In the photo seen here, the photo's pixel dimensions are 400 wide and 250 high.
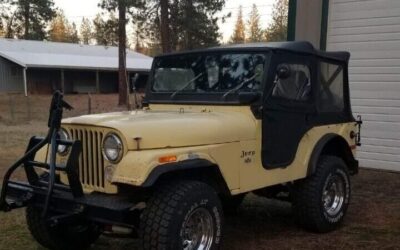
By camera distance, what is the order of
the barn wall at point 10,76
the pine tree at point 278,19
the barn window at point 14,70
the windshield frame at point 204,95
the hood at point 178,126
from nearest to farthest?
the hood at point 178,126, the windshield frame at point 204,95, the barn wall at point 10,76, the barn window at point 14,70, the pine tree at point 278,19

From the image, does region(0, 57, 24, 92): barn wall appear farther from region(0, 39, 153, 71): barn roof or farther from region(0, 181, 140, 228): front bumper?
region(0, 181, 140, 228): front bumper

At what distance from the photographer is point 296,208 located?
6.13m

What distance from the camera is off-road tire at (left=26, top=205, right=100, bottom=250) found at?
517cm

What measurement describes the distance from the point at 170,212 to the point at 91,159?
85cm

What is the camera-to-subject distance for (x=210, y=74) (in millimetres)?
5883

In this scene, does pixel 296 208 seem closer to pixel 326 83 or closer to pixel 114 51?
pixel 326 83

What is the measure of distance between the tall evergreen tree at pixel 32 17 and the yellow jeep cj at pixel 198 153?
45.5 metres

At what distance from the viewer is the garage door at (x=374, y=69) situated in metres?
10.4

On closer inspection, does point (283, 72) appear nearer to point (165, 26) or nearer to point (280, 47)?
point (280, 47)

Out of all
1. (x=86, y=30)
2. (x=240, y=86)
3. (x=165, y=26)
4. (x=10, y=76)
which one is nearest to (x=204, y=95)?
(x=240, y=86)

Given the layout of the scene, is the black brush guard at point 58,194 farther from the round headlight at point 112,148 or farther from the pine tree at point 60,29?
the pine tree at point 60,29

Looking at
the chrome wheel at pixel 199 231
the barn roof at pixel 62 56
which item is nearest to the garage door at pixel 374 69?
the chrome wheel at pixel 199 231

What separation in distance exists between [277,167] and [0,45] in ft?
138

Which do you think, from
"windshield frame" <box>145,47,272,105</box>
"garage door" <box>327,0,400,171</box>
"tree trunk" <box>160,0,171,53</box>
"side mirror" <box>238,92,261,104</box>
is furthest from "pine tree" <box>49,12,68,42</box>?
"side mirror" <box>238,92,261,104</box>
